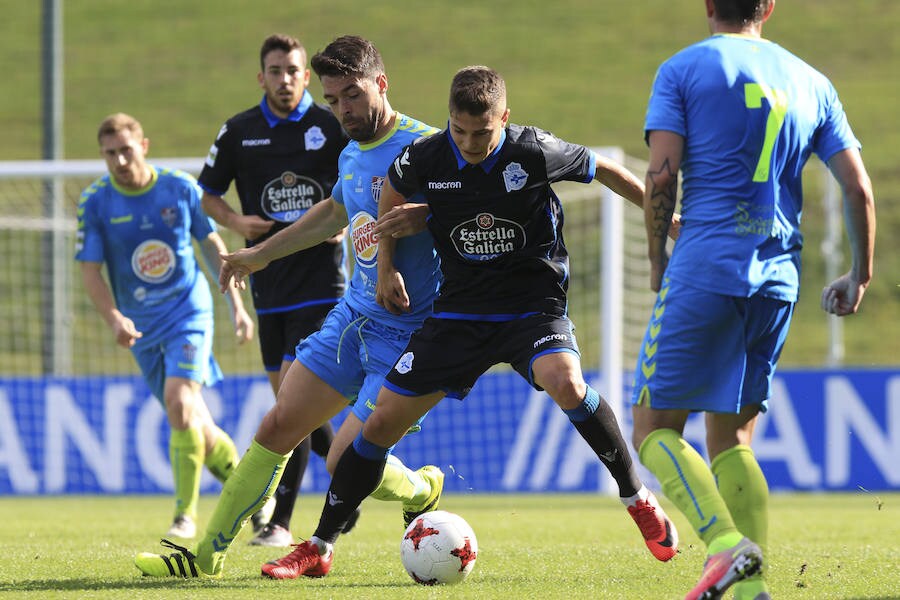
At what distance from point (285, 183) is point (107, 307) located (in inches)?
51.7

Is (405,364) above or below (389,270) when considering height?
below

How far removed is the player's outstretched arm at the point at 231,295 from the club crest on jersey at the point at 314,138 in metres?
0.85

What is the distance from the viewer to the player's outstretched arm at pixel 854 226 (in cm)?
448

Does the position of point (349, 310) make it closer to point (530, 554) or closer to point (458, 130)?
point (458, 130)

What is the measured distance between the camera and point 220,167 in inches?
295

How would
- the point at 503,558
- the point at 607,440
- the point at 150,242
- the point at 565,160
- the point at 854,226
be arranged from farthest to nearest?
the point at 150,242 < the point at 503,558 < the point at 607,440 < the point at 565,160 < the point at 854,226

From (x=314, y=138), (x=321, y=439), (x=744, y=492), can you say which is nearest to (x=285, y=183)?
(x=314, y=138)

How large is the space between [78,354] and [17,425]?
744cm

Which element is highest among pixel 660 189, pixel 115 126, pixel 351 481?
pixel 115 126

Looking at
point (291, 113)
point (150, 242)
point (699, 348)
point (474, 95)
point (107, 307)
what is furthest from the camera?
point (150, 242)

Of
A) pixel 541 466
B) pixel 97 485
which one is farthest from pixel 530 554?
pixel 97 485

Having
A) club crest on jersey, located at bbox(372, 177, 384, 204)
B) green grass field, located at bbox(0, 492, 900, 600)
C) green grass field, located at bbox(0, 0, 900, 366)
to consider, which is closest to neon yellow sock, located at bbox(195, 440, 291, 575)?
green grass field, located at bbox(0, 492, 900, 600)

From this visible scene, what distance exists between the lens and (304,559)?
18.7 ft

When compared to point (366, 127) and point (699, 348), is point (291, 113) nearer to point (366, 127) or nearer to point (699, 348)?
point (366, 127)
